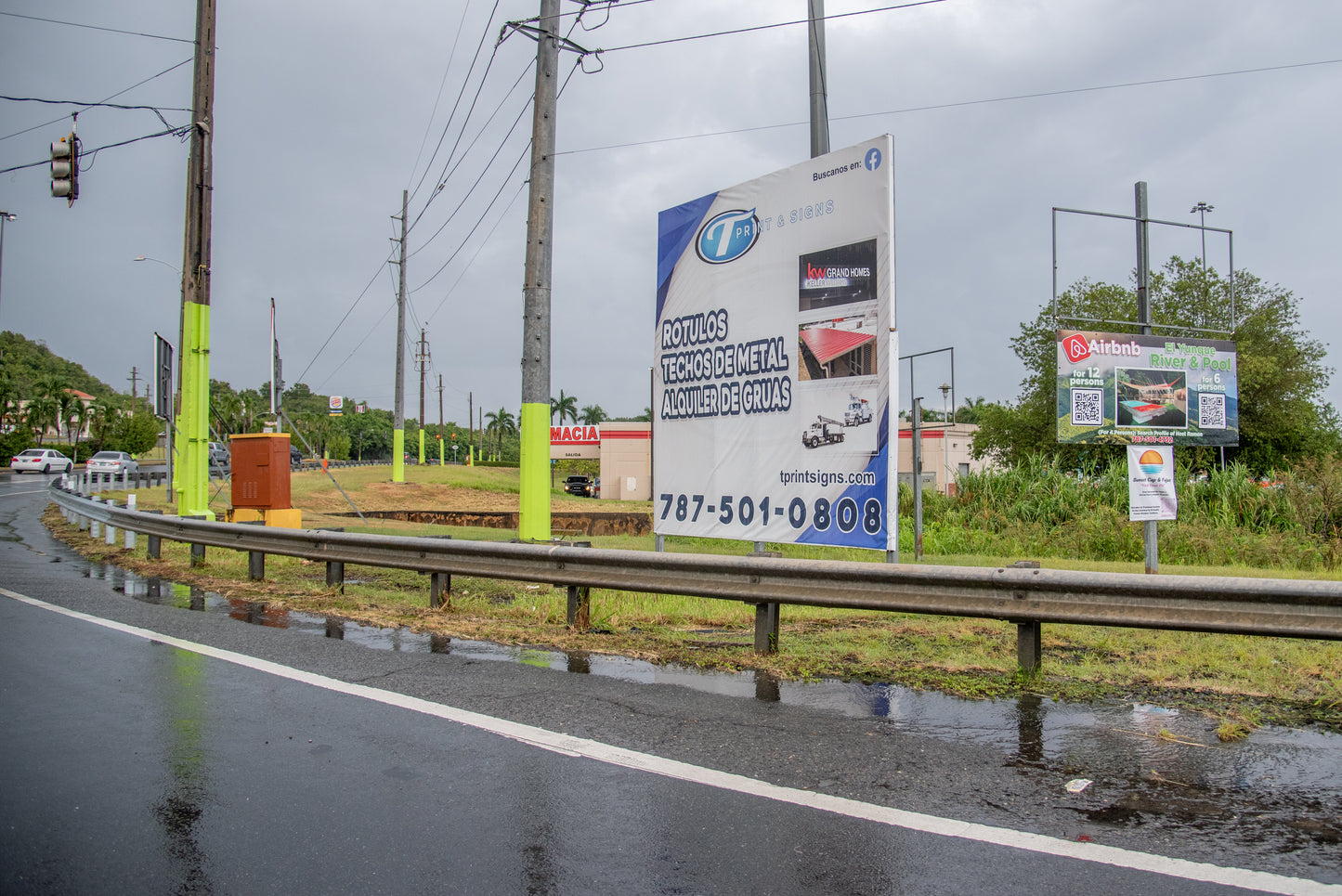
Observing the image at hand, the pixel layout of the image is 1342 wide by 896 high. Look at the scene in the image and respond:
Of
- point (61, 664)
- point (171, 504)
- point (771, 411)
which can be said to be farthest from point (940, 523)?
point (171, 504)

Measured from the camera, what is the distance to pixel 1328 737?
4730mm

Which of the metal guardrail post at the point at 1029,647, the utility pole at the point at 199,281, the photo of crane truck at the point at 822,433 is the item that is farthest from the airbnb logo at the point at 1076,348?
the utility pole at the point at 199,281

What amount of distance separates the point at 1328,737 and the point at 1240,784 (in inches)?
43.2

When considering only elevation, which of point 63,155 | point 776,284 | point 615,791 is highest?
point 63,155

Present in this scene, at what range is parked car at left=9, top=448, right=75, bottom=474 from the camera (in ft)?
176

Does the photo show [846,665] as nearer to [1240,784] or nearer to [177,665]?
[1240,784]

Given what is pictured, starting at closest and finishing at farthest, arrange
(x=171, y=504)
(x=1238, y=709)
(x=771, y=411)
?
(x=1238, y=709) < (x=771, y=411) < (x=171, y=504)

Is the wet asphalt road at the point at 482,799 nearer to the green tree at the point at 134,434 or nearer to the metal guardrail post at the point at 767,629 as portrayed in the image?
the metal guardrail post at the point at 767,629

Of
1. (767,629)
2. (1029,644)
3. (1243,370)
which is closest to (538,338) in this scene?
(767,629)

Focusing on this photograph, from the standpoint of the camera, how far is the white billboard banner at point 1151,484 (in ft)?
44.5

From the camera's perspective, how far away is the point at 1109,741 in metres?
4.74

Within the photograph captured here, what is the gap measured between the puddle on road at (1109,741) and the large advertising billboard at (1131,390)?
10.7 metres

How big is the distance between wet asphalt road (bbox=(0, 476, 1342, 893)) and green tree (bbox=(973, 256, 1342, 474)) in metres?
38.9

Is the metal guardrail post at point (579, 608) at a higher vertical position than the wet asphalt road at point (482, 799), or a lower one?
higher
